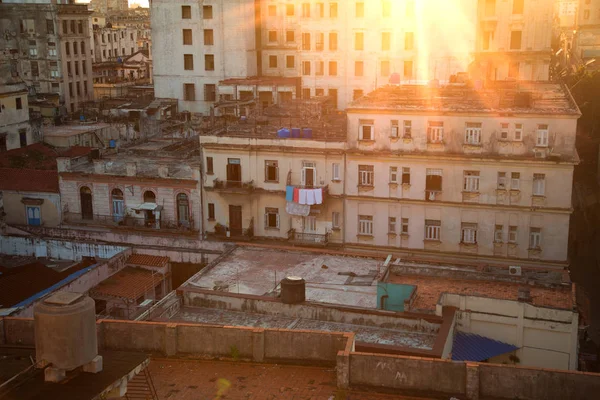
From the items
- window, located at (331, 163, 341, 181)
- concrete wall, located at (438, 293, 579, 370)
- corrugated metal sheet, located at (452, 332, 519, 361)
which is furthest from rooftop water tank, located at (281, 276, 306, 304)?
window, located at (331, 163, 341, 181)

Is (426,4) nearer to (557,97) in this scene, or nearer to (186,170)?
(557,97)

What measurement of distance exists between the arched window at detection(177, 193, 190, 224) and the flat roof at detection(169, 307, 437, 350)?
711 inches

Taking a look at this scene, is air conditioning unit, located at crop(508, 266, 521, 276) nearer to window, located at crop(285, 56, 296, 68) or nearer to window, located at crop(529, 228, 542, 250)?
window, located at crop(529, 228, 542, 250)

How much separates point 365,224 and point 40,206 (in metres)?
21.7

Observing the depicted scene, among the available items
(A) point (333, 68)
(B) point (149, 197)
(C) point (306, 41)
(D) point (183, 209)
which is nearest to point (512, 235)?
(D) point (183, 209)

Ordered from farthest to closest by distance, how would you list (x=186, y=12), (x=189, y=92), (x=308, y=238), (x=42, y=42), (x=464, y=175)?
(x=42, y=42) < (x=189, y=92) < (x=186, y=12) < (x=308, y=238) < (x=464, y=175)

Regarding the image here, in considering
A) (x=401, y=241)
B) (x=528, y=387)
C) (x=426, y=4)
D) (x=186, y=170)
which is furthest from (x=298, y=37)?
(x=528, y=387)

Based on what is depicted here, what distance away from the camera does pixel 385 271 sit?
3366cm

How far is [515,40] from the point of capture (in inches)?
2697

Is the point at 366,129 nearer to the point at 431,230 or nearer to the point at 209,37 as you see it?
the point at 431,230

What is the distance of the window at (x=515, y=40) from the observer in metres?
68.4

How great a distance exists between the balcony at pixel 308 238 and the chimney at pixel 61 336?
106 feet

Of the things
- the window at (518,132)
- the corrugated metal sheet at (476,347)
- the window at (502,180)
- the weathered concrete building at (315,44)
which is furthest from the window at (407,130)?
the weathered concrete building at (315,44)

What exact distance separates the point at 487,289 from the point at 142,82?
283ft
